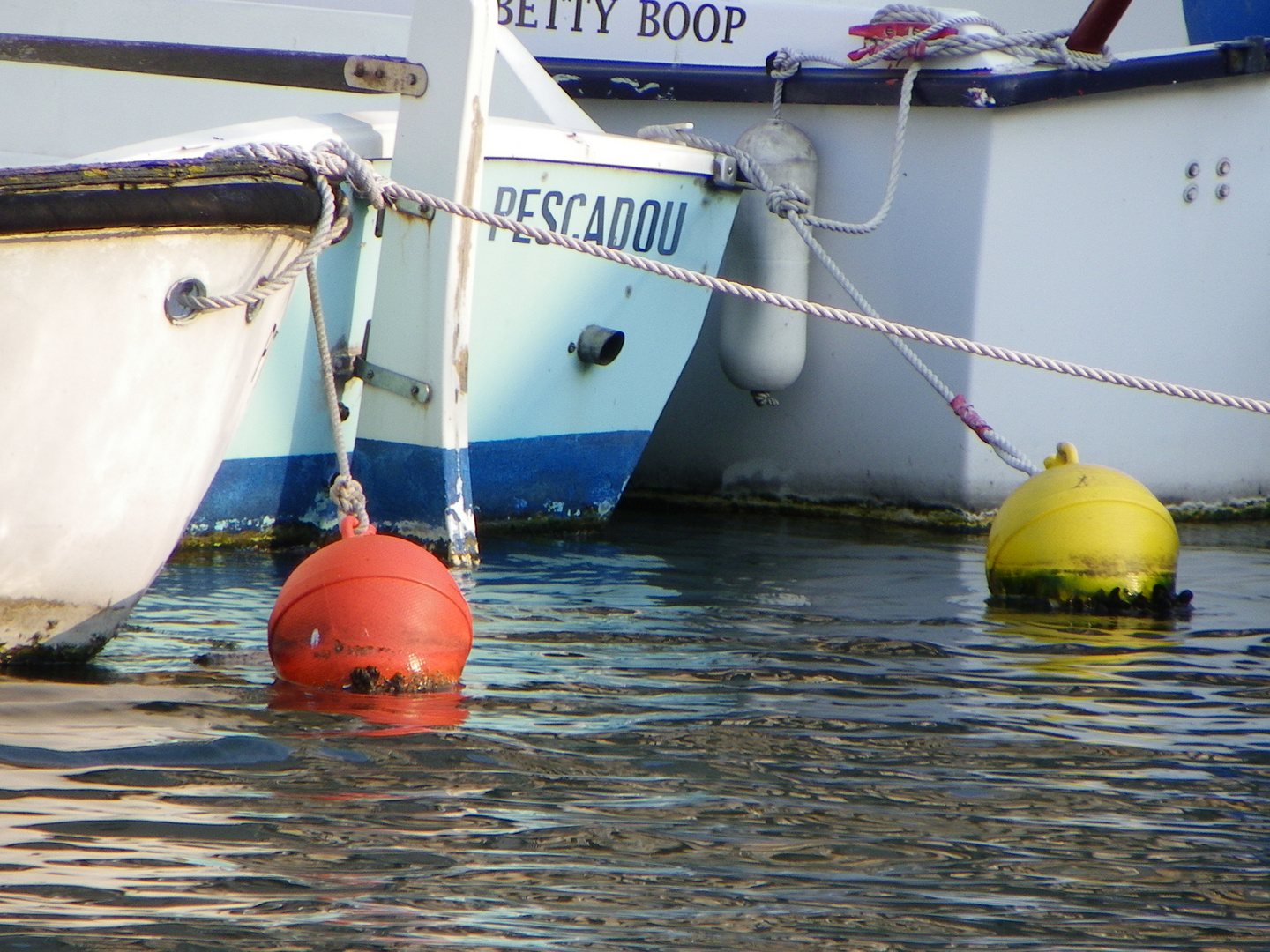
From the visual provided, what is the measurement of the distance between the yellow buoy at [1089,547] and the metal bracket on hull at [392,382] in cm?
168

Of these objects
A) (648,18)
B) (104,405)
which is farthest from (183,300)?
(648,18)

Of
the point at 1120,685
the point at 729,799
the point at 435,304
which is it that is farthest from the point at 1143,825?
the point at 435,304

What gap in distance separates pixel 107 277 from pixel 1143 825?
2.12 meters

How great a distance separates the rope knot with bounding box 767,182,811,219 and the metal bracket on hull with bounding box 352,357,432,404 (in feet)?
5.39

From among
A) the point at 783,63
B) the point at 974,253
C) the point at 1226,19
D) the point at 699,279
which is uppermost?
the point at 1226,19

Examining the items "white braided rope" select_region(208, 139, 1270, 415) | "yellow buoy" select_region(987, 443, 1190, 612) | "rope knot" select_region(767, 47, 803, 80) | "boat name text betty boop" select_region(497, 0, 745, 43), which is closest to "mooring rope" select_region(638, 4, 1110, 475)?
"rope knot" select_region(767, 47, 803, 80)

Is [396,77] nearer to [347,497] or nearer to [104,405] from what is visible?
[347,497]

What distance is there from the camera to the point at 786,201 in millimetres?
6539

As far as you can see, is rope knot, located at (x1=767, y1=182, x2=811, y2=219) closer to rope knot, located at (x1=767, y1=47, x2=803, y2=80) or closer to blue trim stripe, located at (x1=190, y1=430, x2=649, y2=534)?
rope knot, located at (x1=767, y1=47, x2=803, y2=80)

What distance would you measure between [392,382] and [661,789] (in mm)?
2635

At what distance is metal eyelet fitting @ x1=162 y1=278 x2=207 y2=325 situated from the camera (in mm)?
3742

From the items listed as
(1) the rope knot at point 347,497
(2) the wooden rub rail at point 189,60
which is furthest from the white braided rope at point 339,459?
(2) the wooden rub rail at point 189,60

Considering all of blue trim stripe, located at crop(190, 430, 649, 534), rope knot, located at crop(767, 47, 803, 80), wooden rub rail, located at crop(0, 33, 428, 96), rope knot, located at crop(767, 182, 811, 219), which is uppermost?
rope knot, located at crop(767, 47, 803, 80)

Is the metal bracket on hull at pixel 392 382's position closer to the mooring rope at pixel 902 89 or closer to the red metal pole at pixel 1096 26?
the mooring rope at pixel 902 89
